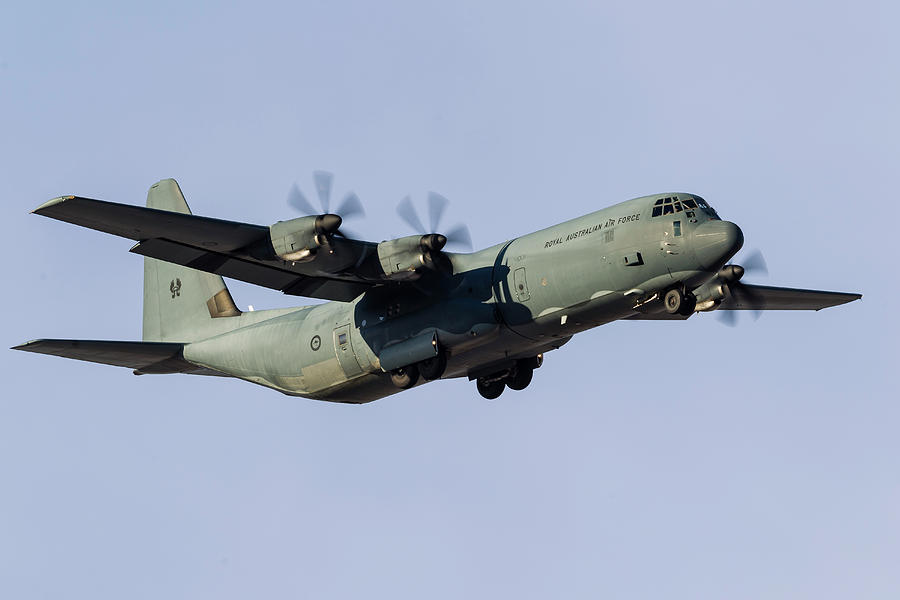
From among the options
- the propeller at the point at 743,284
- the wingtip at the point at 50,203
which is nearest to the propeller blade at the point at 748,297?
the propeller at the point at 743,284

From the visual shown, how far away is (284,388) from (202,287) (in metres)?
5.68

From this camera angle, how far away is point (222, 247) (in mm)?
27375

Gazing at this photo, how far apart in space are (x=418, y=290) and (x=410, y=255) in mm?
1540

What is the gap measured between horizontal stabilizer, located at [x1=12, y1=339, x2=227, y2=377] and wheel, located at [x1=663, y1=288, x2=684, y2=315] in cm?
1281

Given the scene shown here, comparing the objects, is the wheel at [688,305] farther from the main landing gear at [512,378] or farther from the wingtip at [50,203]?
the wingtip at [50,203]

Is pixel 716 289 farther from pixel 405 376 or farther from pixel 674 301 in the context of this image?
pixel 405 376

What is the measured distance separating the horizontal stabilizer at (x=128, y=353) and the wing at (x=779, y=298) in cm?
1398

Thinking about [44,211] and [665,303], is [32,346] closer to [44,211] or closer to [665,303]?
[44,211]

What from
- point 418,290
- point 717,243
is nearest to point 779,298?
point 717,243

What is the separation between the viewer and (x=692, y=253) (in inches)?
1034

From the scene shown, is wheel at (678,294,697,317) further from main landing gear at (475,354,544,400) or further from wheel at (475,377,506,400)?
wheel at (475,377,506,400)

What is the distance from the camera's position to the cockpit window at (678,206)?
26.8 meters

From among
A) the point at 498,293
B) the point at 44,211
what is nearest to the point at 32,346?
the point at 44,211

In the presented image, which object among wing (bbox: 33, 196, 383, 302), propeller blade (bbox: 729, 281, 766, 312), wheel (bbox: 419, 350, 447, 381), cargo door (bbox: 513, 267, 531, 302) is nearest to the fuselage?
cargo door (bbox: 513, 267, 531, 302)
